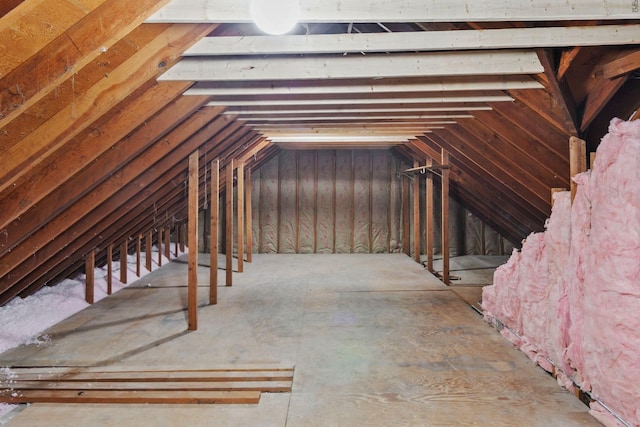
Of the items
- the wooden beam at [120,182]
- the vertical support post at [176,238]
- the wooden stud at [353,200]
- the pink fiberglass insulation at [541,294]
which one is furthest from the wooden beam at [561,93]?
the vertical support post at [176,238]

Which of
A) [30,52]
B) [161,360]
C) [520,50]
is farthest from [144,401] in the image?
[520,50]

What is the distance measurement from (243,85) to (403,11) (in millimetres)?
1542

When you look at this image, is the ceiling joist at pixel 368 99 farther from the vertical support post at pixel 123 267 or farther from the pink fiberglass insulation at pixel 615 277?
the vertical support post at pixel 123 267

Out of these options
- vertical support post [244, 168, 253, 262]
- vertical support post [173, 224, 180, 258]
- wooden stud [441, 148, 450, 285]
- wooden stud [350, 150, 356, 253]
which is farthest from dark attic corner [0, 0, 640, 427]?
wooden stud [350, 150, 356, 253]

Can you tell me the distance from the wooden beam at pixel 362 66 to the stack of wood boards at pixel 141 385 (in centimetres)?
217

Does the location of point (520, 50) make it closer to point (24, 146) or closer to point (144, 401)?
point (24, 146)

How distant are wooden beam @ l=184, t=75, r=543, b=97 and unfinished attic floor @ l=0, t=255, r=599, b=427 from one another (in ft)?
7.26

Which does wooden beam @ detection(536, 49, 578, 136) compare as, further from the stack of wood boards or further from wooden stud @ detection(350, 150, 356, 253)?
wooden stud @ detection(350, 150, 356, 253)

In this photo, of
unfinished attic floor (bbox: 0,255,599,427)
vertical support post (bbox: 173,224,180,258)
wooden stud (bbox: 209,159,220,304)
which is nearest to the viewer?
unfinished attic floor (bbox: 0,255,599,427)

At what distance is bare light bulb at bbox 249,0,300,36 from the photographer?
1561 millimetres

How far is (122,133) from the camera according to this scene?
2434mm

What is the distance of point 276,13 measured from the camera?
1.59 meters

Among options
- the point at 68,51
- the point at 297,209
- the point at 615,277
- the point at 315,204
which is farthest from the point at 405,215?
the point at 68,51

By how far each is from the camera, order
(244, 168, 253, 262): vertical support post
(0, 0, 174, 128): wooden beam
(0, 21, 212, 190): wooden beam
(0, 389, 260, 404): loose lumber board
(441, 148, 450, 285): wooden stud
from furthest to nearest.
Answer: (244, 168, 253, 262): vertical support post < (441, 148, 450, 285): wooden stud < (0, 389, 260, 404): loose lumber board < (0, 21, 212, 190): wooden beam < (0, 0, 174, 128): wooden beam
